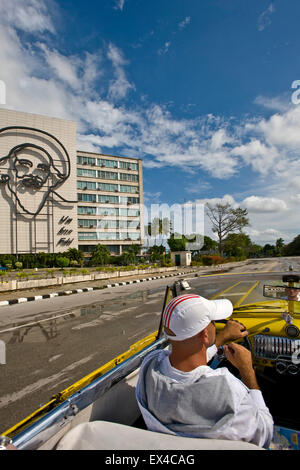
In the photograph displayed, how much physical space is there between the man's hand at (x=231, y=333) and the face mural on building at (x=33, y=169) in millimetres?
47382

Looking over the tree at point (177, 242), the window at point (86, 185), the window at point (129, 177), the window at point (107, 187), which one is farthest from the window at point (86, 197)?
the tree at point (177, 242)

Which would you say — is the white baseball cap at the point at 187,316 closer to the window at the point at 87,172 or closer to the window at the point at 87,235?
the window at the point at 87,235

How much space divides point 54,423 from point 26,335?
5244mm

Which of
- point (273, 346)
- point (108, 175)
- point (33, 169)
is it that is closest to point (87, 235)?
point (108, 175)

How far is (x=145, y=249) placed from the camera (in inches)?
2418

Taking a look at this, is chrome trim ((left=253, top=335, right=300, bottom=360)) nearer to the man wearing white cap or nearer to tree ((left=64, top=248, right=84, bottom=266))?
the man wearing white cap

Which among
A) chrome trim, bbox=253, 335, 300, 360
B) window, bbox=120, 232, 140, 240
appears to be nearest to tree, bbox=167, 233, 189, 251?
window, bbox=120, 232, 140, 240

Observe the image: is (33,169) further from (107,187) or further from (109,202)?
(109,202)

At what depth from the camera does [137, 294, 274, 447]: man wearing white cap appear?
1130mm

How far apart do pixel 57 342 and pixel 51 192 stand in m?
45.2

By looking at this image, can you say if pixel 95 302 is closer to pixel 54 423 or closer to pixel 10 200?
pixel 54 423

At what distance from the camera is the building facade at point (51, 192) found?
1727 inches

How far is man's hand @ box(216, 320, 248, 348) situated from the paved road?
56 cm

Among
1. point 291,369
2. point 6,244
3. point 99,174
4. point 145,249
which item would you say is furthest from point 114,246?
point 291,369
